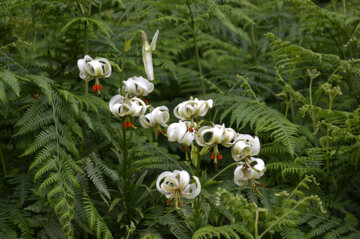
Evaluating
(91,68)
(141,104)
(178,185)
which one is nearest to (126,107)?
(141,104)

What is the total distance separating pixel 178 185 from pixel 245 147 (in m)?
0.36

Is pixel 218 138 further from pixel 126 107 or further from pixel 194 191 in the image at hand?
pixel 126 107

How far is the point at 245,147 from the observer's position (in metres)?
1.75

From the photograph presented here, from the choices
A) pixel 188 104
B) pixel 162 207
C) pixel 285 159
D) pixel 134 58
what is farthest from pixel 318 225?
pixel 134 58

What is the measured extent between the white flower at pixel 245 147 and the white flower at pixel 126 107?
52 centimetres

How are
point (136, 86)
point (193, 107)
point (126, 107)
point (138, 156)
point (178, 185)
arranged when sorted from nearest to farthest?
point (178, 185)
point (193, 107)
point (126, 107)
point (136, 86)
point (138, 156)

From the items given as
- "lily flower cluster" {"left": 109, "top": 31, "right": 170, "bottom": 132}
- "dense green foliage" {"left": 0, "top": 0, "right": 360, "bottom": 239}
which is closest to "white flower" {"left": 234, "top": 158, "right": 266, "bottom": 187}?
"dense green foliage" {"left": 0, "top": 0, "right": 360, "bottom": 239}

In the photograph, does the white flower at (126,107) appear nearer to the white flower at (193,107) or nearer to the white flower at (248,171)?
the white flower at (193,107)

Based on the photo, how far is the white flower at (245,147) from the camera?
1723mm

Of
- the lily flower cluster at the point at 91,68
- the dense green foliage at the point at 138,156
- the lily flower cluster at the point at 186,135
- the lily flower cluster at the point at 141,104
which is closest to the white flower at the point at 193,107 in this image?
the lily flower cluster at the point at 186,135

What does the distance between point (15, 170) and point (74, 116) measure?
0.48m

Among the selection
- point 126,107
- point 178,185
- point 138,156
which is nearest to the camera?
point 178,185

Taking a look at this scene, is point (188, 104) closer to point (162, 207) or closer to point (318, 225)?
point (162, 207)

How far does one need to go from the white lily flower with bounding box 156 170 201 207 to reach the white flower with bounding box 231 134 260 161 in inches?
8.8
